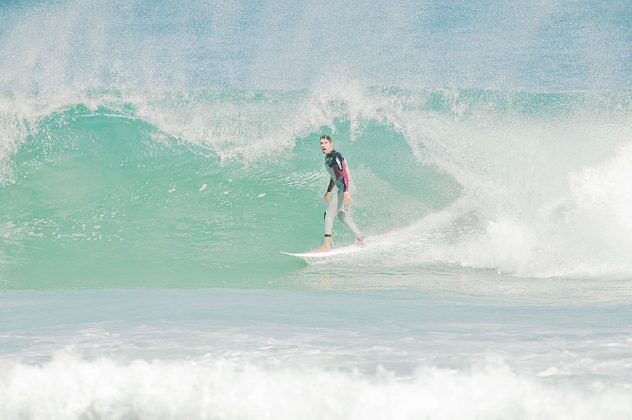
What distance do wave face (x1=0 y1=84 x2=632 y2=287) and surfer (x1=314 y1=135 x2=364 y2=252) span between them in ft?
1.52

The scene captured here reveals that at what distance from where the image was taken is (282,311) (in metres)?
5.96

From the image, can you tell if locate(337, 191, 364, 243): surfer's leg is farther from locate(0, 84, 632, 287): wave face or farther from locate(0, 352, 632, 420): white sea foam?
locate(0, 352, 632, 420): white sea foam

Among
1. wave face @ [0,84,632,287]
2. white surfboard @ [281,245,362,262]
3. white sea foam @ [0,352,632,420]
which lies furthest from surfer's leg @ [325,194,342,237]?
white sea foam @ [0,352,632,420]

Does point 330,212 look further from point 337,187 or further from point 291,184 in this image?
point 291,184

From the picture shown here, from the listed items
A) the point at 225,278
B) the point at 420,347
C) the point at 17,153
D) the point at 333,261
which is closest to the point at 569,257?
the point at 333,261

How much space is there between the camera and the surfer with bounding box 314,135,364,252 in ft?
28.7

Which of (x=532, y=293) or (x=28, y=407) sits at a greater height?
(x=532, y=293)

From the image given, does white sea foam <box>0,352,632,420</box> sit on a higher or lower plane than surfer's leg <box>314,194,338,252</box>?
lower

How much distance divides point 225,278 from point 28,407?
4234 millimetres

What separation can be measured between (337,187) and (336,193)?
9 cm

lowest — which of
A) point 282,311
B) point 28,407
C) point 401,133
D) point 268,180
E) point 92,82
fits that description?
point 28,407

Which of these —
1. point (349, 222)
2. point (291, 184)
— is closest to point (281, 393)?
point (349, 222)

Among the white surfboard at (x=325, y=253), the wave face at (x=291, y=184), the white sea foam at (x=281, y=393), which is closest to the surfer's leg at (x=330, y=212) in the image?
the white surfboard at (x=325, y=253)

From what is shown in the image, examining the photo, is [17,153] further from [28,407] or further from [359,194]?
[28,407]
